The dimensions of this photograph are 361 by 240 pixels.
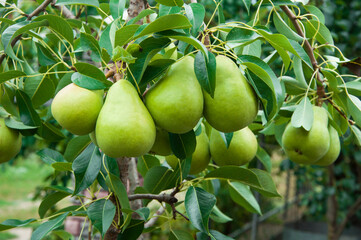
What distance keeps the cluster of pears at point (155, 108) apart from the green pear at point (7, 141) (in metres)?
0.31

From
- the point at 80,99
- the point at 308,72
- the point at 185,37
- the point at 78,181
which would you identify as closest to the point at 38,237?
the point at 78,181

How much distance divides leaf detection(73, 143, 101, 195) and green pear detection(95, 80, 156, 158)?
0.71 feet

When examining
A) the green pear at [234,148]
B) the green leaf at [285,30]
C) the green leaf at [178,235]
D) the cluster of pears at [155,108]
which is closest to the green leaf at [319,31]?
the green leaf at [285,30]

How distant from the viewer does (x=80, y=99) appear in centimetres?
61

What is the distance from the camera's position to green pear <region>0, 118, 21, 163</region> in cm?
88

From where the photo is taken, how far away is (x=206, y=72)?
1.87 feet

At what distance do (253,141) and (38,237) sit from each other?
0.47 meters

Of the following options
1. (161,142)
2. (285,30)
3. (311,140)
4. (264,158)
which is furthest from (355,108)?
(161,142)

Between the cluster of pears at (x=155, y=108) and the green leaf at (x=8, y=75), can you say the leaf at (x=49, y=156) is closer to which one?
the green leaf at (x=8, y=75)

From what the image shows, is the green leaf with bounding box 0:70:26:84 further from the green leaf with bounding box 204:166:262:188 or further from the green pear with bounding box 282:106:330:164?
the green pear with bounding box 282:106:330:164

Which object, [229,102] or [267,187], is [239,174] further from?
[229,102]

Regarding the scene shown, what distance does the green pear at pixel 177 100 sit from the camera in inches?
22.5

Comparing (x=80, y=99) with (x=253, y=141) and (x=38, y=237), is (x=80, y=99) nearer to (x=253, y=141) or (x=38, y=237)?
(x=38, y=237)

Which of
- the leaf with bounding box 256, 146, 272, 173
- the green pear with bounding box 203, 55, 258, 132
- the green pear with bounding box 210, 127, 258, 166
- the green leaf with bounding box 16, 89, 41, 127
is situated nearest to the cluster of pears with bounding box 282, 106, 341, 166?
the green pear with bounding box 210, 127, 258, 166
